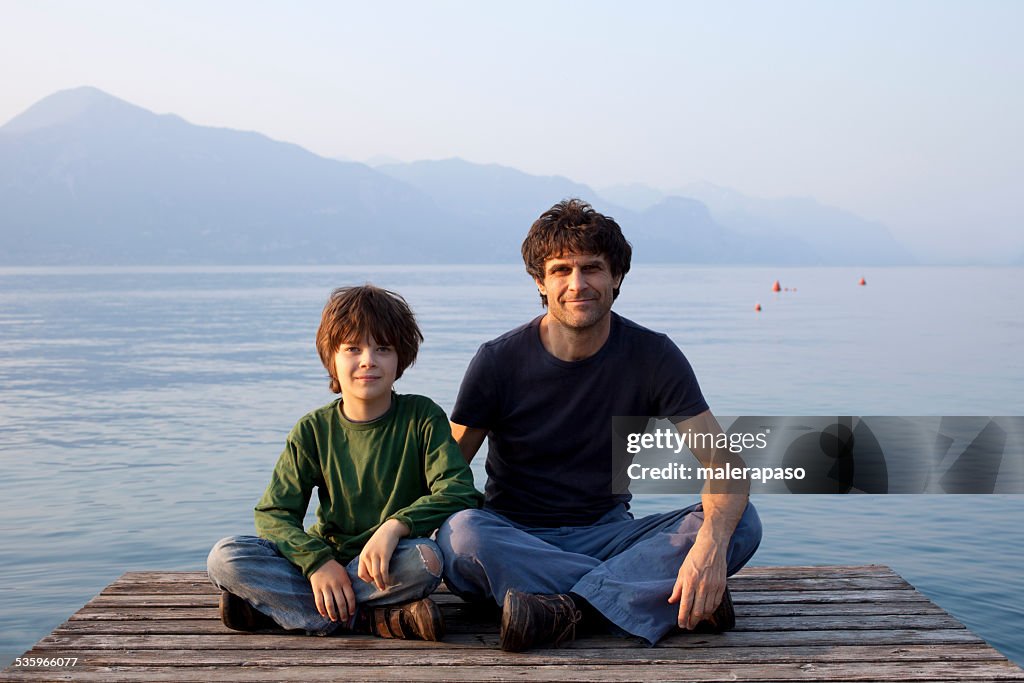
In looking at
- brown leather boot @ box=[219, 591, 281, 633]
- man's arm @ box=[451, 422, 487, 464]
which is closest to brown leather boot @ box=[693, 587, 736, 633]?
man's arm @ box=[451, 422, 487, 464]

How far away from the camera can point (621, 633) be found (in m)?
4.02

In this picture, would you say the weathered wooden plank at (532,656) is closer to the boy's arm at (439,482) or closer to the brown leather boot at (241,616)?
the brown leather boot at (241,616)

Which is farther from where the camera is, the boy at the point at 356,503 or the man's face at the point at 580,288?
Answer: the man's face at the point at 580,288

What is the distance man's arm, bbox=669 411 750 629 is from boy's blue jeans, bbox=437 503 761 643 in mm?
72

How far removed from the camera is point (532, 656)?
3773 mm

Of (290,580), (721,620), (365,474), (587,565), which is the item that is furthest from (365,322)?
(721,620)

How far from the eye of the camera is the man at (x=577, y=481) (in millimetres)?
3934

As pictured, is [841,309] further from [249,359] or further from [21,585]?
[21,585]

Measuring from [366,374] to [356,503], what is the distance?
0.49 metres

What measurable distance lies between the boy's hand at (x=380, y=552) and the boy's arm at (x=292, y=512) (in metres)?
0.18

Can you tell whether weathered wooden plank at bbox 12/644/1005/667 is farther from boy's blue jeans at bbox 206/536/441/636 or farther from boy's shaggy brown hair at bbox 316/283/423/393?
boy's shaggy brown hair at bbox 316/283/423/393

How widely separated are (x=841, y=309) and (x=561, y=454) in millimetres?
41196

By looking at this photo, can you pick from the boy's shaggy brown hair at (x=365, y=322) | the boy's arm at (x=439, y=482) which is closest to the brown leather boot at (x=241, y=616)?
the boy's arm at (x=439, y=482)

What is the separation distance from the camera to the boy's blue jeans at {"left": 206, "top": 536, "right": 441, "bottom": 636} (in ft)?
12.9
